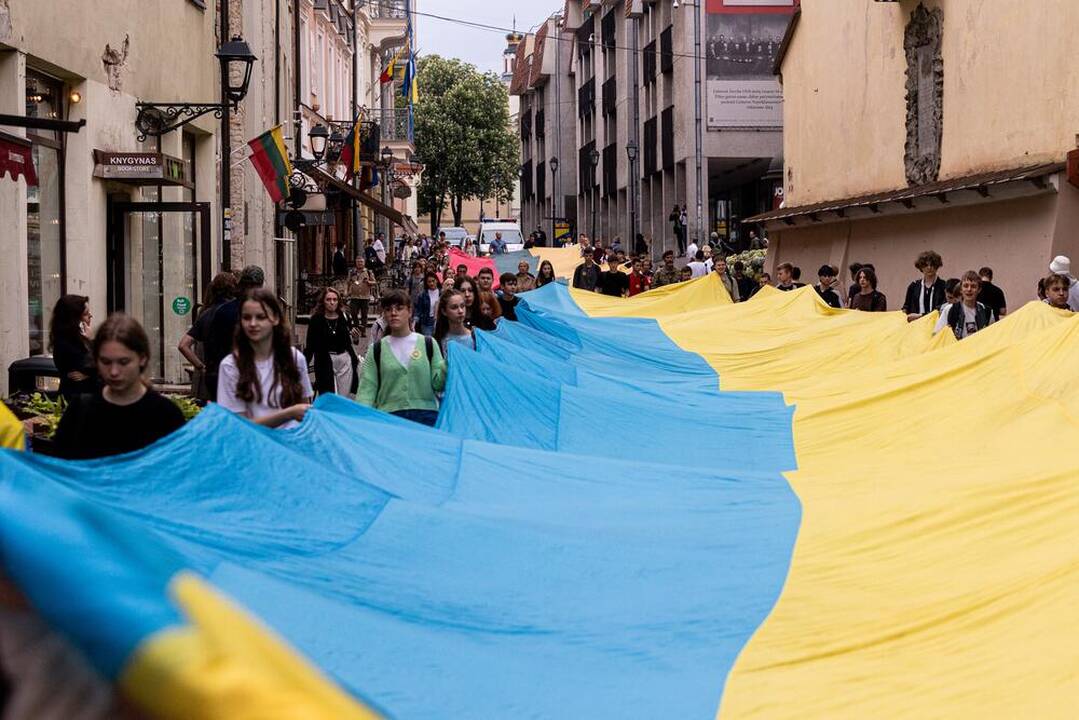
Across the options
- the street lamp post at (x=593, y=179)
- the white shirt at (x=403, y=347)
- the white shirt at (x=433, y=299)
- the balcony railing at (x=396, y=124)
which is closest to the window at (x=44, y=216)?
the white shirt at (x=433, y=299)

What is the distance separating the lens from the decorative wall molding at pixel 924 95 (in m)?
25.4

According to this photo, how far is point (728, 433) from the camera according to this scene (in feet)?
37.2

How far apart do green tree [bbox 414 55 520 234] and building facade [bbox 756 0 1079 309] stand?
165ft

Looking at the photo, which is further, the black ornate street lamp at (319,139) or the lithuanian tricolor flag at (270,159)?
the black ornate street lamp at (319,139)

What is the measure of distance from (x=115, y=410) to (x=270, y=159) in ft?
50.9

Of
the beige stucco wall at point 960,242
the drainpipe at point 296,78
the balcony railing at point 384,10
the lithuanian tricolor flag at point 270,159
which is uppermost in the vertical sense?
the balcony railing at point 384,10

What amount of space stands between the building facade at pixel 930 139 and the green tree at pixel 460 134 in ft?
165

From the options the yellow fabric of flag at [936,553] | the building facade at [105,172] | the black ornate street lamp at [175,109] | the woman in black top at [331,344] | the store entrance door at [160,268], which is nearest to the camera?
the yellow fabric of flag at [936,553]

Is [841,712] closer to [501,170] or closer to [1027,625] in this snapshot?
[1027,625]

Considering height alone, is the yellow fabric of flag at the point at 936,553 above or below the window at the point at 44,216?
below

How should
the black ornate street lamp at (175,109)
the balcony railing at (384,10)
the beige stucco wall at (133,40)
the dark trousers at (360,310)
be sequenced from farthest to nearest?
1. the balcony railing at (384,10)
2. the dark trousers at (360,310)
3. the black ornate street lamp at (175,109)
4. the beige stucco wall at (133,40)

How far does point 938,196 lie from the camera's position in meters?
24.2

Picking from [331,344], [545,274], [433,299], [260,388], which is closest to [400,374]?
[260,388]

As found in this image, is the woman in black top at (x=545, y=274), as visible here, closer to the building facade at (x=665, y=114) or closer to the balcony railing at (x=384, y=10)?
the building facade at (x=665, y=114)
